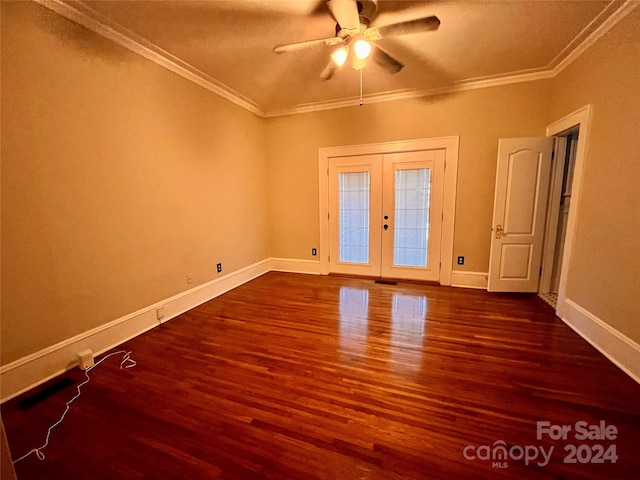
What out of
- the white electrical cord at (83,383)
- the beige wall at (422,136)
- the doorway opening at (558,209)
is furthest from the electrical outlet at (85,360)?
the doorway opening at (558,209)

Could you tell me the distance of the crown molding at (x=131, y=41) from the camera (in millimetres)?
1975

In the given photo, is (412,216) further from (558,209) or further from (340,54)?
(340,54)

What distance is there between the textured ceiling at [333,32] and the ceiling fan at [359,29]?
195mm

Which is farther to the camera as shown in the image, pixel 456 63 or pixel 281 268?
pixel 281 268

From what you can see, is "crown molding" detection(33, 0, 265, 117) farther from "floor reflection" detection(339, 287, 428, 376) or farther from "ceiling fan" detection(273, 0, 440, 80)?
"floor reflection" detection(339, 287, 428, 376)

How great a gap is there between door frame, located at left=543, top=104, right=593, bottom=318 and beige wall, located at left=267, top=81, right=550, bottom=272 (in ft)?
2.05

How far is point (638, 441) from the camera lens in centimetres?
140

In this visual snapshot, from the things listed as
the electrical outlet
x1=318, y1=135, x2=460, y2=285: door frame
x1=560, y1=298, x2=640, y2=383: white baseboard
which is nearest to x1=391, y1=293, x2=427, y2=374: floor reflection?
x1=318, y1=135, x2=460, y2=285: door frame

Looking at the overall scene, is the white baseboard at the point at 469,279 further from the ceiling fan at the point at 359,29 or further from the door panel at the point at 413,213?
the ceiling fan at the point at 359,29

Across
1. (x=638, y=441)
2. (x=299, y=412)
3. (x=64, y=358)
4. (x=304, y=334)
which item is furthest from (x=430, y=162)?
(x=64, y=358)

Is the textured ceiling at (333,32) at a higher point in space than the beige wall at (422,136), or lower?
higher

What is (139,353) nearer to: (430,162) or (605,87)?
(430,162)

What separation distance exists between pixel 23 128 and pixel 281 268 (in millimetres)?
3546

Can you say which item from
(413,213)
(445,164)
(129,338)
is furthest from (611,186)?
(129,338)
